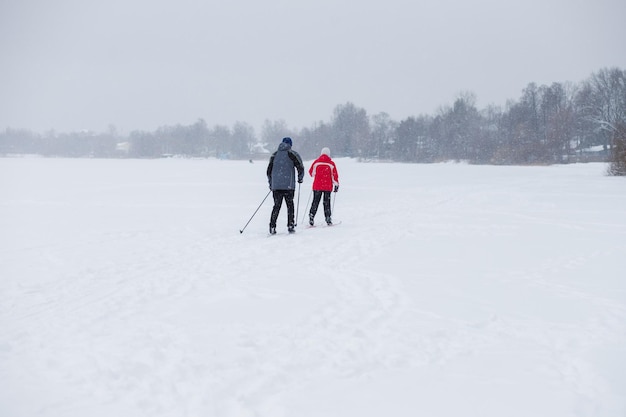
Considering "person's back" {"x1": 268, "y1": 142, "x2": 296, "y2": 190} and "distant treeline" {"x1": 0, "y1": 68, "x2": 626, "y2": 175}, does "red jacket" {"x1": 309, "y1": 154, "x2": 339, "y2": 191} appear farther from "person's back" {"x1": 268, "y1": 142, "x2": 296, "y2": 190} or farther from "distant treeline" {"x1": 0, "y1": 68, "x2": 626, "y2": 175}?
"distant treeline" {"x1": 0, "y1": 68, "x2": 626, "y2": 175}

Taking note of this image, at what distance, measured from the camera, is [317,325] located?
453 centimetres

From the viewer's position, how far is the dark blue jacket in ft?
33.1

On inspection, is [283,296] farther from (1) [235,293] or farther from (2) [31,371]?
(2) [31,371]

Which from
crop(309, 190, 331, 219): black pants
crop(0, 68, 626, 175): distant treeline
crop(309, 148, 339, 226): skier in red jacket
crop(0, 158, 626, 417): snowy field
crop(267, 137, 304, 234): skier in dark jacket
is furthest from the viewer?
crop(0, 68, 626, 175): distant treeline

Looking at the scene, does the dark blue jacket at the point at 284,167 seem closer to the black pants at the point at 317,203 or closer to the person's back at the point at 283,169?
the person's back at the point at 283,169

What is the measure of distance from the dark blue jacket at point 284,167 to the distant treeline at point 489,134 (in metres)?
31.0

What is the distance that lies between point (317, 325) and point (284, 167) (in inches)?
234

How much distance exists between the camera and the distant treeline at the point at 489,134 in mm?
78375

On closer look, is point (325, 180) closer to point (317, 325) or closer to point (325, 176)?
point (325, 176)

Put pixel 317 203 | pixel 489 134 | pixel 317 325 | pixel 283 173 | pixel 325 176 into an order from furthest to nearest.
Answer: pixel 489 134 < pixel 325 176 < pixel 317 203 < pixel 283 173 < pixel 317 325

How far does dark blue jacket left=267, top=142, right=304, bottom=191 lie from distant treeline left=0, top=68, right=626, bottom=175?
31.0 m

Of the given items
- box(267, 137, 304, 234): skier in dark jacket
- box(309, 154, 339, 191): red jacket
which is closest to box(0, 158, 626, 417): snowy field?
box(267, 137, 304, 234): skier in dark jacket

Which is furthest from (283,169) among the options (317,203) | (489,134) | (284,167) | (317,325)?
(489,134)

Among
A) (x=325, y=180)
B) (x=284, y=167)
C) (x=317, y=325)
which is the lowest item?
(x=317, y=325)
